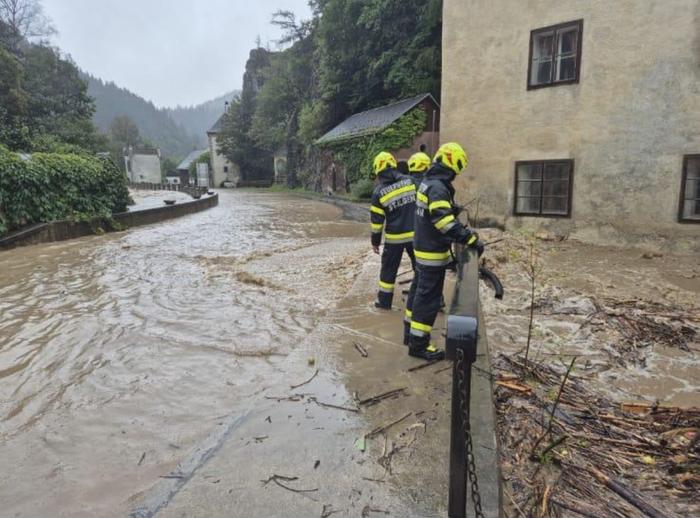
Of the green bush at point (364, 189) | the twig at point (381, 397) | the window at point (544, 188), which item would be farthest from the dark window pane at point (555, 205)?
the green bush at point (364, 189)

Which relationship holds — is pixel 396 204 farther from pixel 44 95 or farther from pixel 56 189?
pixel 44 95

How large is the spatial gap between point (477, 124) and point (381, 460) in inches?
426

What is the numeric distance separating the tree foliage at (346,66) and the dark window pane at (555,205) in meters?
11.4

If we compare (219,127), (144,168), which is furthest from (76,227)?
(144,168)

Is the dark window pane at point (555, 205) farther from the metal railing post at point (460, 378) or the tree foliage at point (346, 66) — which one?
the tree foliage at point (346, 66)

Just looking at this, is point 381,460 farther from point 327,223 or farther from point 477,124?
point 327,223

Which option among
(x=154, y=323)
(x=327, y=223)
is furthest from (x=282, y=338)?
(x=327, y=223)

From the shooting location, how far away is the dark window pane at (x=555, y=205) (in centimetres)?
1077

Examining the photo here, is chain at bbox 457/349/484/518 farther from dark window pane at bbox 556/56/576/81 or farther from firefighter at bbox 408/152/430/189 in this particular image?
dark window pane at bbox 556/56/576/81

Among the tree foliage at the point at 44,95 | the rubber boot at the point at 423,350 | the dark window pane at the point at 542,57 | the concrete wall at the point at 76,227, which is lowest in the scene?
the rubber boot at the point at 423,350

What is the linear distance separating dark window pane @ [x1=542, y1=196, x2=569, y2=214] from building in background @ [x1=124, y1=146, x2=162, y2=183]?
243ft

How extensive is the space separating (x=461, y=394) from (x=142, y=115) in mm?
159837

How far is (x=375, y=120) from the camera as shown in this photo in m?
24.3

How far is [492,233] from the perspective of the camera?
11.3 meters
